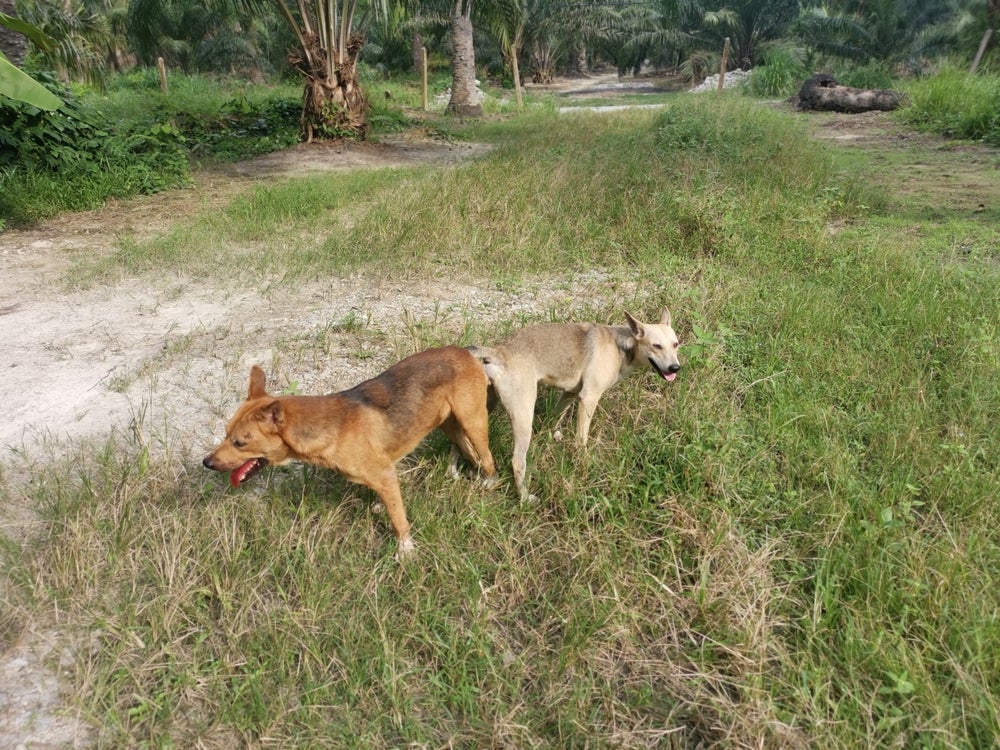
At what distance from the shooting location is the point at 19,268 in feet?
23.7

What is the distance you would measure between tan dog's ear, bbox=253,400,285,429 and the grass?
2.15 ft

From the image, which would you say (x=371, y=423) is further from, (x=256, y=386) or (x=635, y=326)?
(x=635, y=326)

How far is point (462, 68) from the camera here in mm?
18828

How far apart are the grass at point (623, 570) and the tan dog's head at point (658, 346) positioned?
0.95 ft

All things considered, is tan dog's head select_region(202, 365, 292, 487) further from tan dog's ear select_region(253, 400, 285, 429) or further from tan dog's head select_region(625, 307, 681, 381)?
tan dog's head select_region(625, 307, 681, 381)

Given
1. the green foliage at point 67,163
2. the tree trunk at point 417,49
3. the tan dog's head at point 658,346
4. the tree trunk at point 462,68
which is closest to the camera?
the tan dog's head at point 658,346

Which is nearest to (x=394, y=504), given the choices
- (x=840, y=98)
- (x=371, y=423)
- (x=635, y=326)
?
(x=371, y=423)

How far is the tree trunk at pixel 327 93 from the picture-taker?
44.6ft

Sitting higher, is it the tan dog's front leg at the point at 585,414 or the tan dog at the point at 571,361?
the tan dog at the point at 571,361

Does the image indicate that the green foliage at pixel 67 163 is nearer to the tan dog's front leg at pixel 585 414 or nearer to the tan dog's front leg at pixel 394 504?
the tan dog's front leg at pixel 394 504

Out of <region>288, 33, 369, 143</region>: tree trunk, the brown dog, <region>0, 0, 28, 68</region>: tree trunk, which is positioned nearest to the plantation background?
the brown dog

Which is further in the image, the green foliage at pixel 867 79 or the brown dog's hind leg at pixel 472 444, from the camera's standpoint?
the green foliage at pixel 867 79

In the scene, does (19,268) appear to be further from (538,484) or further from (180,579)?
(538,484)

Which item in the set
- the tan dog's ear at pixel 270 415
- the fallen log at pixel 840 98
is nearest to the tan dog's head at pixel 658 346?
the tan dog's ear at pixel 270 415
